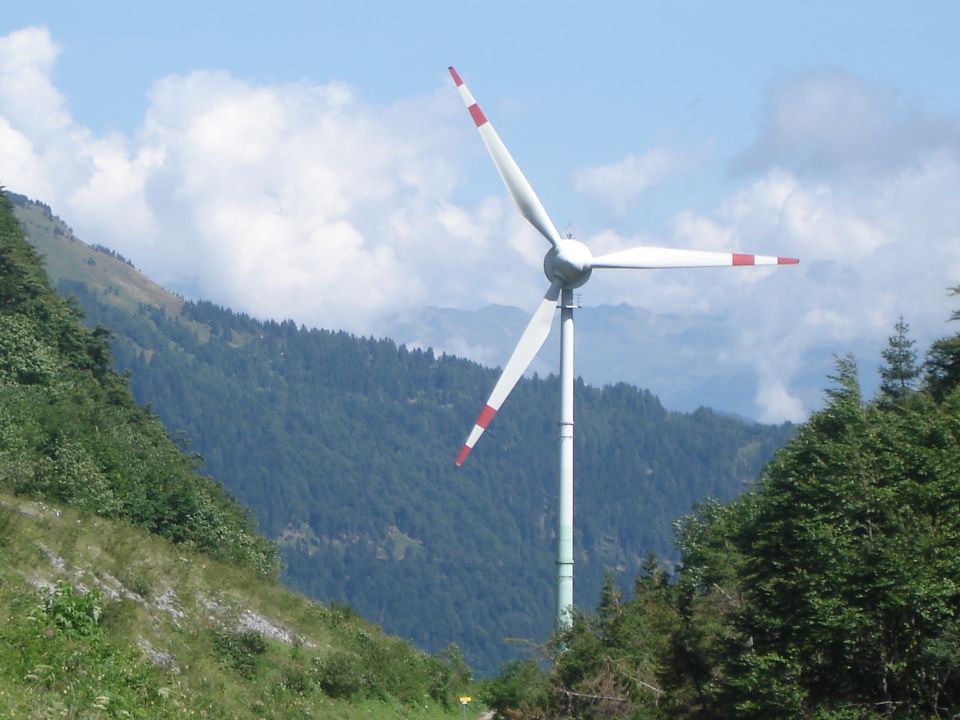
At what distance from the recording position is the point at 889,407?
145ft

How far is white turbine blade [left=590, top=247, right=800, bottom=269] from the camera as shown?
48.2 meters

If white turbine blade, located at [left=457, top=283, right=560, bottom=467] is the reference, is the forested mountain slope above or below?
below

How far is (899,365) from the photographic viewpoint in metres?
52.4

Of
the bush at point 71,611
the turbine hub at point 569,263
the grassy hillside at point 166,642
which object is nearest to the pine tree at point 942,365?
the turbine hub at point 569,263

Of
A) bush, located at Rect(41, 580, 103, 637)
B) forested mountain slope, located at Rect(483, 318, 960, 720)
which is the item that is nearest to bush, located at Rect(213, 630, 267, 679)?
forested mountain slope, located at Rect(483, 318, 960, 720)

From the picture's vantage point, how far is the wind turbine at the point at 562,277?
4659cm

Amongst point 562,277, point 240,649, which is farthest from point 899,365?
point 240,649

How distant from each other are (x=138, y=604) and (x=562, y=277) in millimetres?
17352

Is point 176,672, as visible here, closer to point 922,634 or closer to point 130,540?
point 130,540

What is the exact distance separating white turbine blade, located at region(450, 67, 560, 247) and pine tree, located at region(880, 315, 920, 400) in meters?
13.4

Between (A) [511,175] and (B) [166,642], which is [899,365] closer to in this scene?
(A) [511,175]

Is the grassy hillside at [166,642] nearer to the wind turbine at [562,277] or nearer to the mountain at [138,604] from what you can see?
the mountain at [138,604]

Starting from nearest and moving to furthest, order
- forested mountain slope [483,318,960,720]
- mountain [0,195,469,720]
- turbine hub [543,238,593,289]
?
mountain [0,195,469,720], forested mountain slope [483,318,960,720], turbine hub [543,238,593,289]

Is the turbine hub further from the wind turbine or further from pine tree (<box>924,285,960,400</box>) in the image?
pine tree (<box>924,285,960,400</box>)
